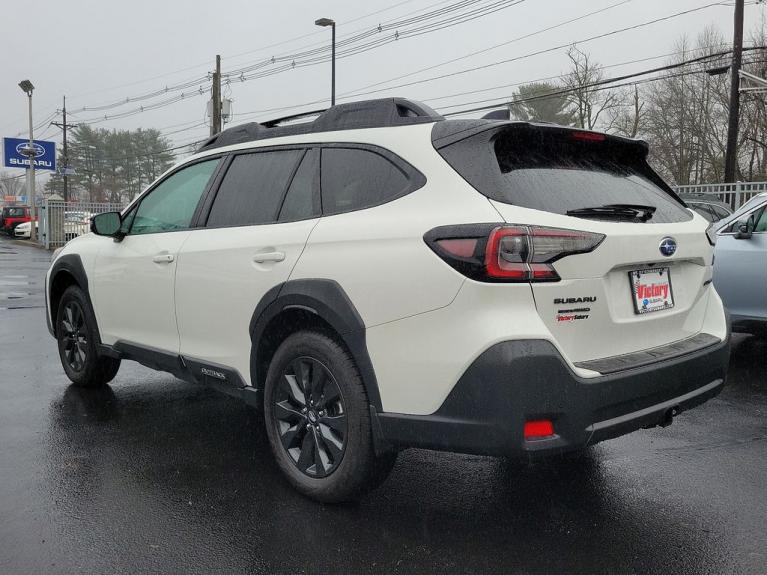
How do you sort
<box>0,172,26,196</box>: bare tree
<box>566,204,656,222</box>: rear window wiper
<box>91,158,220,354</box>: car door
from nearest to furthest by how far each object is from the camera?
1. <box>566,204,656,222</box>: rear window wiper
2. <box>91,158,220,354</box>: car door
3. <box>0,172,26,196</box>: bare tree

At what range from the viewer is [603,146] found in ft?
10.3

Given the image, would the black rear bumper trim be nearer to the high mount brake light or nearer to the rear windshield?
the rear windshield

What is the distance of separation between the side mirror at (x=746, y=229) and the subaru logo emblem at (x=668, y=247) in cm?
349

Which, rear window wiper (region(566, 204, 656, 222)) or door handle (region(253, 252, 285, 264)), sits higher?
rear window wiper (region(566, 204, 656, 222))

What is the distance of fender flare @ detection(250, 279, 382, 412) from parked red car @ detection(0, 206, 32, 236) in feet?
→ 140

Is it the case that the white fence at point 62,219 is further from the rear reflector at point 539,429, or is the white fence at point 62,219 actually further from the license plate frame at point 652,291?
the rear reflector at point 539,429

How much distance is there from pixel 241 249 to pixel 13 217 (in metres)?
43.3

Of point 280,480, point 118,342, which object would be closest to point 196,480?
point 280,480

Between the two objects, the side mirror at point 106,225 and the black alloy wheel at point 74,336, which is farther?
the black alloy wheel at point 74,336

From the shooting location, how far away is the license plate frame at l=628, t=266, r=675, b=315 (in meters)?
2.78

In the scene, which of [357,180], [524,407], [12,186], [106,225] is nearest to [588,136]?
[357,180]

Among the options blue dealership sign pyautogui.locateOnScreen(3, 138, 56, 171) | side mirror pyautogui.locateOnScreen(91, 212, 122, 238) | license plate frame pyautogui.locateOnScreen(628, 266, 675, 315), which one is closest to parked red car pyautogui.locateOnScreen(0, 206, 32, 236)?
blue dealership sign pyautogui.locateOnScreen(3, 138, 56, 171)

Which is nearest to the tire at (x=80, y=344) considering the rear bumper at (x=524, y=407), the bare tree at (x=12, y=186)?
the rear bumper at (x=524, y=407)

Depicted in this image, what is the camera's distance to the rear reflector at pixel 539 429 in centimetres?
242
